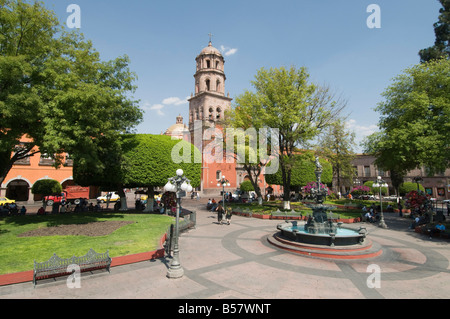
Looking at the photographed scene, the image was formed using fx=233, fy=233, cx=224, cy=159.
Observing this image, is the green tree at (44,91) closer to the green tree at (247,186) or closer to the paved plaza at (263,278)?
the paved plaza at (263,278)

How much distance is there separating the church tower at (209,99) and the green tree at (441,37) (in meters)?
31.1

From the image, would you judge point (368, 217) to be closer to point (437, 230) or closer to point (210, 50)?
point (437, 230)

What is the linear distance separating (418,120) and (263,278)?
61.4ft

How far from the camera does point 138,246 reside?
1042 cm

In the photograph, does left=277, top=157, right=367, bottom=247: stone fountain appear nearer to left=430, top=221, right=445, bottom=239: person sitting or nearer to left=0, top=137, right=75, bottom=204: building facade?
left=430, top=221, right=445, bottom=239: person sitting

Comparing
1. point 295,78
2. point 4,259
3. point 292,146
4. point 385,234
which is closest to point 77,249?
point 4,259

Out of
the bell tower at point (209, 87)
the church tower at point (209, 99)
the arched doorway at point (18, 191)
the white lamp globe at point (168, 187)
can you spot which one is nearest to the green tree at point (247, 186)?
the church tower at point (209, 99)

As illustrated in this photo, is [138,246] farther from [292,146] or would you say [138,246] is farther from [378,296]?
[292,146]

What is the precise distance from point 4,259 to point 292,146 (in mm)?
20838

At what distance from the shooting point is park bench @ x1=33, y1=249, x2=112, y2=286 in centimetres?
675

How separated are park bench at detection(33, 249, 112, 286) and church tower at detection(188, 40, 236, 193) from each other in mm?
38259

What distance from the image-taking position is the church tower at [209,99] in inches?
1836

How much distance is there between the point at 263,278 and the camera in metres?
7.26

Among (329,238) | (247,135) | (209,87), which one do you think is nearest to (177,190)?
(329,238)
